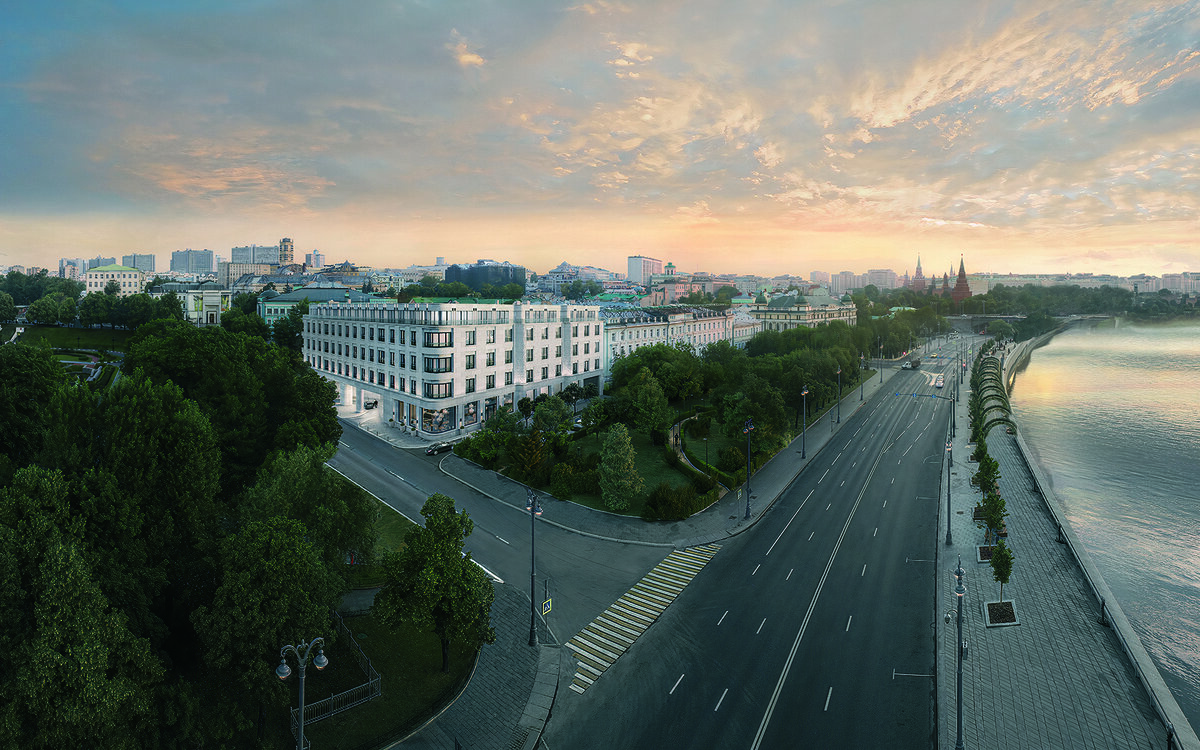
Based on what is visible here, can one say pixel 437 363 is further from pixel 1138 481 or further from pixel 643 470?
pixel 1138 481

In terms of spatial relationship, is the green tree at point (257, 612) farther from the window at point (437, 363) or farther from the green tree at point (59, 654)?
the window at point (437, 363)

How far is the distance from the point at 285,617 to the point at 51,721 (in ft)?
19.4

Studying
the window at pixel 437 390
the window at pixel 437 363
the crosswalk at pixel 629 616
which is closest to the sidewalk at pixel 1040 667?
the crosswalk at pixel 629 616

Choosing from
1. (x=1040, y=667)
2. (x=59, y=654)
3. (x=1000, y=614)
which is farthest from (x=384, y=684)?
(x=1000, y=614)

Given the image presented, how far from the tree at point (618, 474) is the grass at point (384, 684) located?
17.9 metres

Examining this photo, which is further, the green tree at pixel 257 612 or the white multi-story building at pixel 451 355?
the white multi-story building at pixel 451 355

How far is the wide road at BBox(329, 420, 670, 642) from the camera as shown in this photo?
3200 cm

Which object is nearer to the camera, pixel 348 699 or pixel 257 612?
pixel 257 612

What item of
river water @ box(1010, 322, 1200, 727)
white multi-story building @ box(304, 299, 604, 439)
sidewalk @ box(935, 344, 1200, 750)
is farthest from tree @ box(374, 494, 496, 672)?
white multi-story building @ box(304, 299, 604, 439)

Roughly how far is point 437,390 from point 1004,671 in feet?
176

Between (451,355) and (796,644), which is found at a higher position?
(451,355)

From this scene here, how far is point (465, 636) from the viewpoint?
954 inches

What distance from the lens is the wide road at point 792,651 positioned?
22453 mm

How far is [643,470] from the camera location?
176 feet
